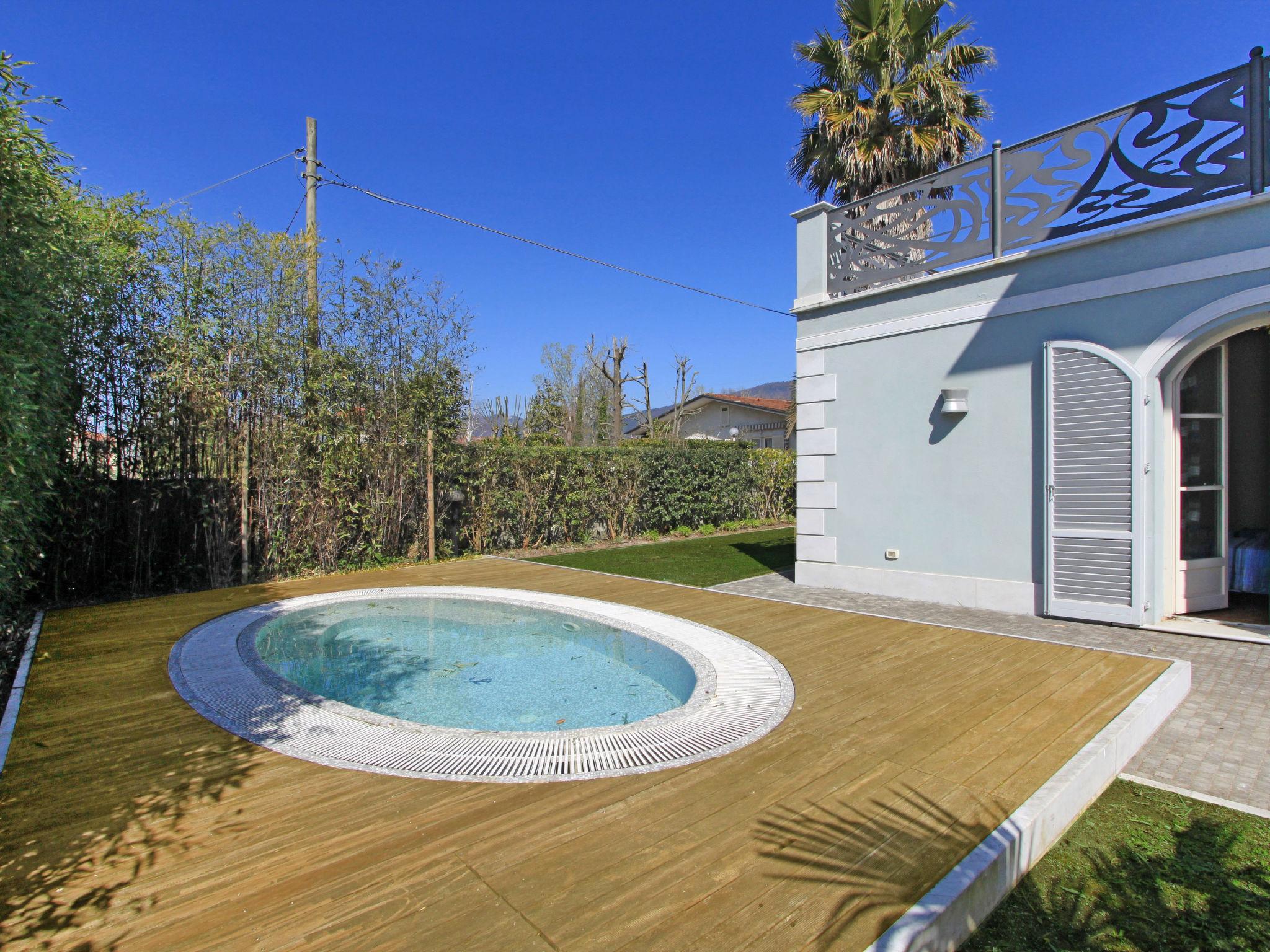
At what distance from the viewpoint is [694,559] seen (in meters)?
10.0

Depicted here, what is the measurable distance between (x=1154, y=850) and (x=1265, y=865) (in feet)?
1.14

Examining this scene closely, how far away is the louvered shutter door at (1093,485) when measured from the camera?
5.20 metres

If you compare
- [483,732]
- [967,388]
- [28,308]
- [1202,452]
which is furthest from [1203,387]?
[28,308]

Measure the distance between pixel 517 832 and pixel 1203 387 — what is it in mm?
6556

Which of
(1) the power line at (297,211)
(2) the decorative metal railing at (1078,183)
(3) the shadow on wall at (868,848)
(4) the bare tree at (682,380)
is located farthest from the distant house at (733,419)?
(3) the shadow on wall at (868,848)

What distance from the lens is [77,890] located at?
80.3 inches

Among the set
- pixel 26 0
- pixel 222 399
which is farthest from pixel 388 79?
pixel 222 399

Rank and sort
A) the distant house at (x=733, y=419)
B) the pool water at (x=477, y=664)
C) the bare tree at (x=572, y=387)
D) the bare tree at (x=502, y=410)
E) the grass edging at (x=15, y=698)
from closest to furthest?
1. the grass edging at (x=15, y=698)
2. the pool water at (x=477, y=664)
3. the bare tree at (x=502, y=410)
4. the distant house at (x=733, y=419)
5. the bare tree at (x=572, y=387)

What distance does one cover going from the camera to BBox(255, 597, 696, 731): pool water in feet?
13.8

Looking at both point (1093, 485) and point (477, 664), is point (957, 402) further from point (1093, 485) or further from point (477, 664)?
point (477, 664)

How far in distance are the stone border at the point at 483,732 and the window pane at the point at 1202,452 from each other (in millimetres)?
4098

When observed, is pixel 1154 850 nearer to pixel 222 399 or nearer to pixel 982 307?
pixel 982 307

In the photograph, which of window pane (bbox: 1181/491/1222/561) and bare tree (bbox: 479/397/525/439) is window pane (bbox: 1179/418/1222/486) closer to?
window pane (bbox: 1181/491/1222/561)

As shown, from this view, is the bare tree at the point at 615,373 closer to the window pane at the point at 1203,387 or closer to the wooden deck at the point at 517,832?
the window pane at the point at 1203,387
